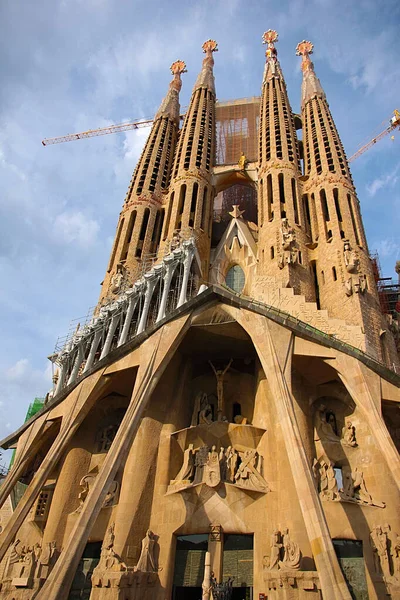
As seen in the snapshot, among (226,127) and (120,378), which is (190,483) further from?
(226,127)

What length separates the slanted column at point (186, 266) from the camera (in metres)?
17.6

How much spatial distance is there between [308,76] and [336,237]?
1639cm

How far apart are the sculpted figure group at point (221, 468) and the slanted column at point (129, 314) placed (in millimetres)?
4850

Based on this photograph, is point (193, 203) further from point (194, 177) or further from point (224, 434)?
point (224, 434)

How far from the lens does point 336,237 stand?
19.4 m

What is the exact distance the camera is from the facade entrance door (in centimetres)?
1295

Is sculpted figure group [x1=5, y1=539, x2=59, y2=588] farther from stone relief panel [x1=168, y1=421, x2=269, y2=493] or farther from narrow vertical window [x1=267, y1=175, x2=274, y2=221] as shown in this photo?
narrow vertical window [x1=267, y1=175, x2=274, y2=221]

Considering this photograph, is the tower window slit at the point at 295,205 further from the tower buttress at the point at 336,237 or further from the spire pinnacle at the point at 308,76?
the spire pinnacle at the point at 308,76

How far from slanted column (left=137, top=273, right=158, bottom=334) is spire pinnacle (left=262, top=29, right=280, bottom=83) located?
19.9 meters

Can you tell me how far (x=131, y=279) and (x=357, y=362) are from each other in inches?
429

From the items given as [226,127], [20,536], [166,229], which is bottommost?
[20,536]

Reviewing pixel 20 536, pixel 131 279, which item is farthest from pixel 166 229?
pixel 20 536

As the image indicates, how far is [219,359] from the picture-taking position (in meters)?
17.0

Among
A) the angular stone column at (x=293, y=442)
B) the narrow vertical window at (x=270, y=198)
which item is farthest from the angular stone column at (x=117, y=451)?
the narrow vertical window at (x=270, y=198)
